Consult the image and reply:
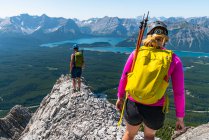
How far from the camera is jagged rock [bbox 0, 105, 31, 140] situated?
5020 cm

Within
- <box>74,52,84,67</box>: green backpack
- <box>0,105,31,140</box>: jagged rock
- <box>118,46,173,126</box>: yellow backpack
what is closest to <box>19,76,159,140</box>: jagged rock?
<box>74,52,84,67</box>: green backpack

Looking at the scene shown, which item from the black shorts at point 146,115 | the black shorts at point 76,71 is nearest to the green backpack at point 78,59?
the black shorts at point 76,71

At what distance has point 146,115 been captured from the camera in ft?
31.9

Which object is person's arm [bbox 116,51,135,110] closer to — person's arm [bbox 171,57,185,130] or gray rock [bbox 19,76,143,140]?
person's arm [bbox 171,57,185,130]

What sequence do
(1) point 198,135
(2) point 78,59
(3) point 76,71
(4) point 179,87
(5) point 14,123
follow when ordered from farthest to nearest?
1. (5) point 14,123
2. (3) point 76,71
3. (2) point 78,59
4. (1) point 198,135
5. (4) point 179,87

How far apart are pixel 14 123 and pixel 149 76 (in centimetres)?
4960

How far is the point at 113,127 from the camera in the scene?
2136cm

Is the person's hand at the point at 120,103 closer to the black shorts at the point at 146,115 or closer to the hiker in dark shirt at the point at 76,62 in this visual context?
the black shorts at the point at 146,115

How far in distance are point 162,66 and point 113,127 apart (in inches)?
514

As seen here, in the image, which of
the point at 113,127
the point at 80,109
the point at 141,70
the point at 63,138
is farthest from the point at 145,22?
the point at 80,109

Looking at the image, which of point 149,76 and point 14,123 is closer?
point 149,76

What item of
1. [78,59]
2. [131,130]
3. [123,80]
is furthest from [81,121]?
[123,80]

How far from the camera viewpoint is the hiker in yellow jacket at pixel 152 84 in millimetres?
9078

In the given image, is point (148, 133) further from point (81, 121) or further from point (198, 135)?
point (81, 121)
